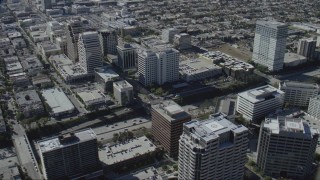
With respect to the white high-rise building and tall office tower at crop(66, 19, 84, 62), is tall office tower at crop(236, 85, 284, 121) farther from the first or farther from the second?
tall office tower at crop(66, 19, 84, 62)

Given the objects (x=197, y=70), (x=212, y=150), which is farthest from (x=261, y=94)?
(x=212, y=150)

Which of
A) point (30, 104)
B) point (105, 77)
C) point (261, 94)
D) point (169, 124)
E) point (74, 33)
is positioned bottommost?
point (30, 104)

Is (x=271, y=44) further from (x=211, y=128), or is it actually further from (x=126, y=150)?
(x=211, y=128)

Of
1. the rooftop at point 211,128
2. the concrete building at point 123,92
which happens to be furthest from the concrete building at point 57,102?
the rooftop at point 211,128

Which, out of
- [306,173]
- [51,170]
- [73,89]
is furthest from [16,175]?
[306,173]

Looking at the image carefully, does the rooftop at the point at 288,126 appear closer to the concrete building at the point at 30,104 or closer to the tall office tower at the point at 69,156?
the tall office tower at the point at 69,156

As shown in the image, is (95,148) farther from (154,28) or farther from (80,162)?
(154,28)
